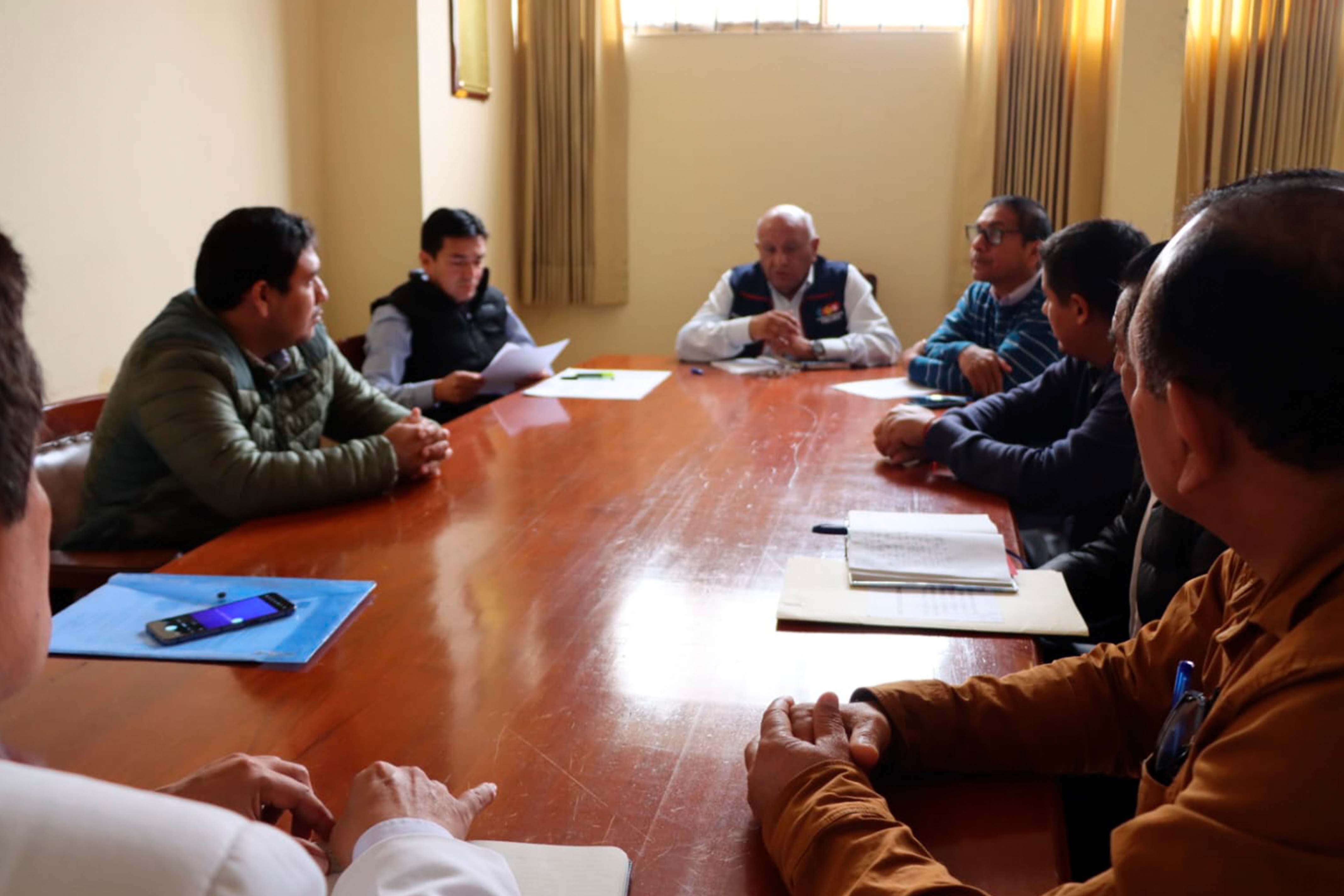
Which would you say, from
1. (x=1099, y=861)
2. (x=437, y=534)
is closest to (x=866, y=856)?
(x=1099, y=861)

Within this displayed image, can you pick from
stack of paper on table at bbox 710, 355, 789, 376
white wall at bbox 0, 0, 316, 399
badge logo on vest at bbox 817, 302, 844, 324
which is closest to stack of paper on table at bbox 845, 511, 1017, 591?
stack of paper on table at bbox 710, 355, 789, 376

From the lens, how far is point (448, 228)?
3.68 meters

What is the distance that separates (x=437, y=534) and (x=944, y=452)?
1.03m

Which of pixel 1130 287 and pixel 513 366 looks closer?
pixel 1130 287

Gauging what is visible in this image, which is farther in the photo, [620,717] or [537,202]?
[537,202]

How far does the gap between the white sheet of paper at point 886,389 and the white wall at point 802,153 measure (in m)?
1.81

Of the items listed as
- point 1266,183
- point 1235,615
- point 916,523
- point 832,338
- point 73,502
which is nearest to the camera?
point 1266,183

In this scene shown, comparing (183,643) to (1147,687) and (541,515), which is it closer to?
(541,515)

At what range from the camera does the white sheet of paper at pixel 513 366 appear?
3.36 meters

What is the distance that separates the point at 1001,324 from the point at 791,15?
2.22m

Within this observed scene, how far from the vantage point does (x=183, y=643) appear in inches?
56.6

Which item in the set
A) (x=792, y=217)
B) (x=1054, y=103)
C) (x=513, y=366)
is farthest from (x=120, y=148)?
(x=1054, y=103)

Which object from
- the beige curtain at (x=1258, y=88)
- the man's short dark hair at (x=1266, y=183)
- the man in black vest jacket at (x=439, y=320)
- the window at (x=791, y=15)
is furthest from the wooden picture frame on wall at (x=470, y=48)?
the man's short dark hair at (x=1266, y=183)

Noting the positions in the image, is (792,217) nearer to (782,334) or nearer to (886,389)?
(782,334)
